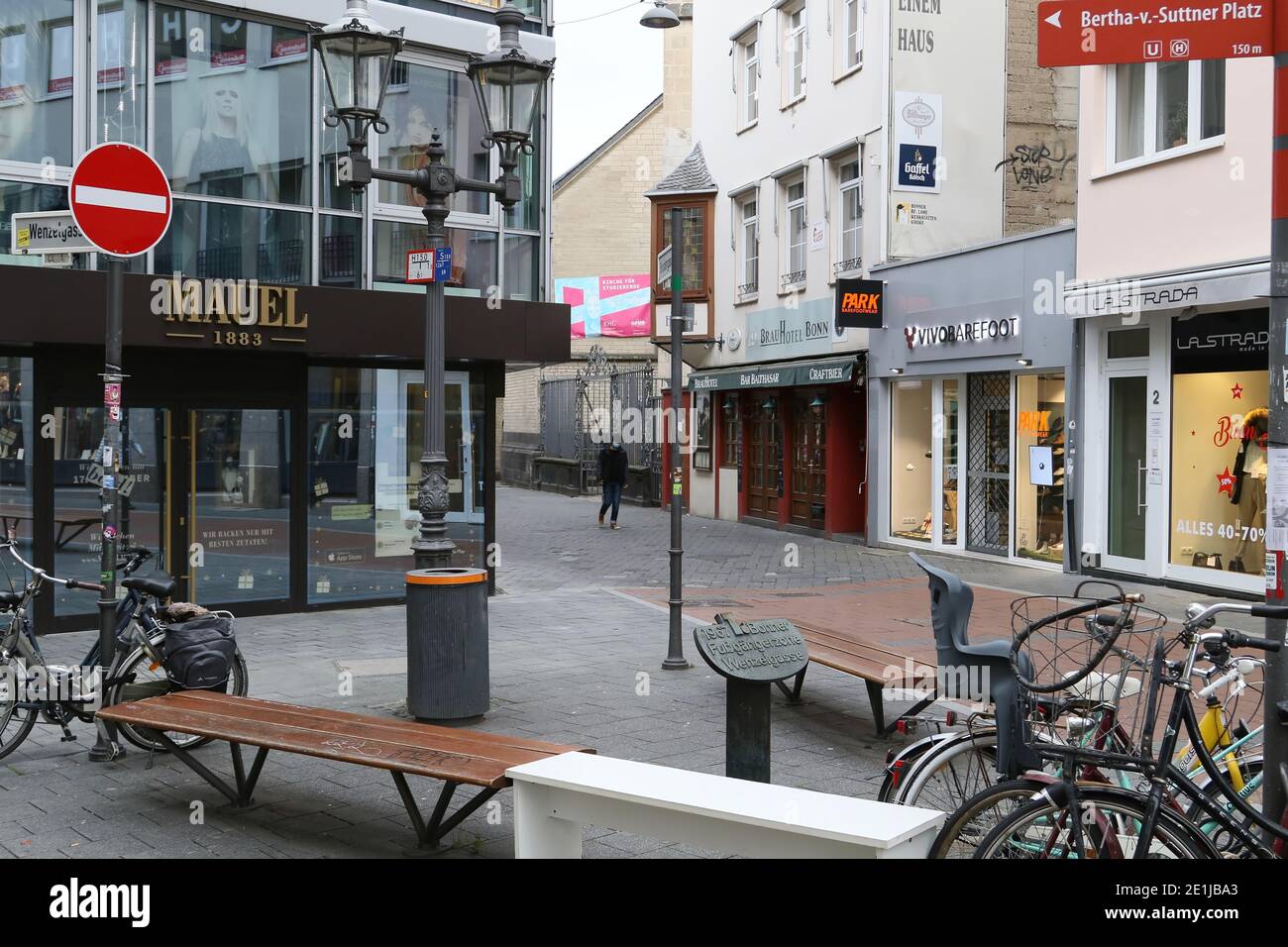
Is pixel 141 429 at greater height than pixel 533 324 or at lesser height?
lesser

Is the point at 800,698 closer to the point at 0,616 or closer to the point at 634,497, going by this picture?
the point at 0,616

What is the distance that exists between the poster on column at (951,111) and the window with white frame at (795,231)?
343cm

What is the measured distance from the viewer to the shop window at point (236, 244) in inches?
440

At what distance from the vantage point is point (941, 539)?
18.3m

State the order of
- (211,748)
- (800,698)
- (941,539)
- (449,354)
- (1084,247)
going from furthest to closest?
(941,539) → (1084,247) → (449,354) → (800,698) → (211,748)

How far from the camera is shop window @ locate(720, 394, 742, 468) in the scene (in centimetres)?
2544

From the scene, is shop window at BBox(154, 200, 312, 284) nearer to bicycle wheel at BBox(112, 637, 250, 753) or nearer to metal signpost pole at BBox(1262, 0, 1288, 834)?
bicycle wheel at BBox(112, 637, 250, 753)

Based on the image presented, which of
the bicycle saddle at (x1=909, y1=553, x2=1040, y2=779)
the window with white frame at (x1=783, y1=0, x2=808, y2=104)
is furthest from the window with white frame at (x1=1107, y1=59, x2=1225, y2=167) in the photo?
the bicycle saddle at (x1=909, y1=553, x2=1040, y2=779)

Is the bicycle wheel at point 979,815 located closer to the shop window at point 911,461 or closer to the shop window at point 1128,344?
the shop window at point 1128,344

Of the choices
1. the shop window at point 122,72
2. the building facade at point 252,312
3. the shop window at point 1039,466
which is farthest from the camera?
the shop window at point 1039,466

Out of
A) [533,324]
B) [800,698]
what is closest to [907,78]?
[533,324]

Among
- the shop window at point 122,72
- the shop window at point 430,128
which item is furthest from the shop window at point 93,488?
the shop window at point 430,128

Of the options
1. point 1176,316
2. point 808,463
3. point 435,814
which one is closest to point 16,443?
point 435,814

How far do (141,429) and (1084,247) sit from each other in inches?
414
